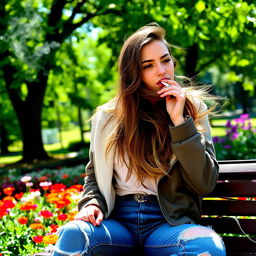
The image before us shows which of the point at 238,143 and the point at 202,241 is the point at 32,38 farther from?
the point at 202,241

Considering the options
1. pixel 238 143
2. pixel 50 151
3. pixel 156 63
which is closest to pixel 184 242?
pixel 156 63

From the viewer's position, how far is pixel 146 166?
2.31 m

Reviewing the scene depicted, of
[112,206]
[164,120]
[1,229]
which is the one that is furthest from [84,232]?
[1,229]

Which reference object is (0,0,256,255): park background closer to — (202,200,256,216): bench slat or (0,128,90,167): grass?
(202,200,256,216): bench slat

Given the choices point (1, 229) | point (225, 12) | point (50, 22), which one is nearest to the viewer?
point (1, 229)

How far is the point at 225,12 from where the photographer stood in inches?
237

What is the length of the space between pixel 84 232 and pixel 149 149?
621 millimetres

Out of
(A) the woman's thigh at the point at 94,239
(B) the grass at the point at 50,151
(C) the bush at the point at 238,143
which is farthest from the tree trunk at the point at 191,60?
(A) the woman's thigh at the point at 94,239

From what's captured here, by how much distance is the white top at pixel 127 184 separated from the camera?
7.73 ft

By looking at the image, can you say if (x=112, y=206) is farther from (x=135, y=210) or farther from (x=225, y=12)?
(x=225, y=12)

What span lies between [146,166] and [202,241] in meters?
0.53

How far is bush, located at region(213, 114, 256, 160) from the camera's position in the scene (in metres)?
8.64

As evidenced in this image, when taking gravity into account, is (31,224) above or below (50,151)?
above

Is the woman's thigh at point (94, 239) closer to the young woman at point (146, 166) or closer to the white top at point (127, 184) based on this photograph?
the young woman at point (146, 166)
